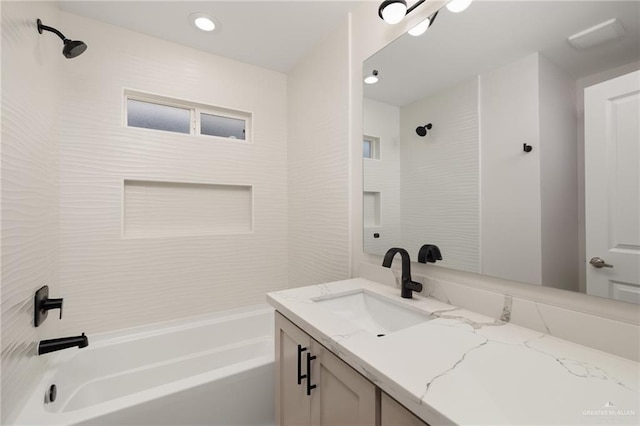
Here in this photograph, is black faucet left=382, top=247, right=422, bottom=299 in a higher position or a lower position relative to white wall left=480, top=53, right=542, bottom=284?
lower

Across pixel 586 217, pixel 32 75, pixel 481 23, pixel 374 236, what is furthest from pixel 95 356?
pixel 481 23

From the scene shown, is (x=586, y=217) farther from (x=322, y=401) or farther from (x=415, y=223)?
(x=322, y=401)

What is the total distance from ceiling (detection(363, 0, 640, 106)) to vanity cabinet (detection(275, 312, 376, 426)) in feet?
3.76

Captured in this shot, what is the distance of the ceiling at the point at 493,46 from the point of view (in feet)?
2.57

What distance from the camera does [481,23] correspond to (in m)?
1.09

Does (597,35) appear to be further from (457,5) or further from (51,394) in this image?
(51,394)

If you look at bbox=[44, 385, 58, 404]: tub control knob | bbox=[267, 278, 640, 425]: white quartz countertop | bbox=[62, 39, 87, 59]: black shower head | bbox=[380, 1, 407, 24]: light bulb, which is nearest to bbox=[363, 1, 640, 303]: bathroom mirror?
bbox=[380, 1, 407, 24]: light bulb

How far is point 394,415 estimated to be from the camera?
625mm

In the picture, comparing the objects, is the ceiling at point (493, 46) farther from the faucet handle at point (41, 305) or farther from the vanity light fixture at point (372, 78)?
the faucet handle at point (41, 305)

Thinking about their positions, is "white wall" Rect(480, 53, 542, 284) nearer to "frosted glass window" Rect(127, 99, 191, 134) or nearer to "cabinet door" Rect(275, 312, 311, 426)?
"cabinet door" Rect(275, 312, 311, 426)

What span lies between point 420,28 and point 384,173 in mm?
721

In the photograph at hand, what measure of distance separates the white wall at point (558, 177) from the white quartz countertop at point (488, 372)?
227mm

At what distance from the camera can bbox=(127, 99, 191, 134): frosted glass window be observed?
2.02m

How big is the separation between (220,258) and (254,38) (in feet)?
5.68
